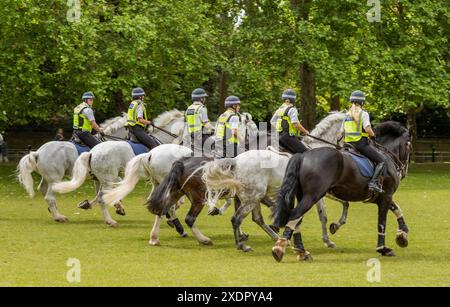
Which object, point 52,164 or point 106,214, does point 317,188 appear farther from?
point 52,164

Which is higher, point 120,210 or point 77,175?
point 77,175

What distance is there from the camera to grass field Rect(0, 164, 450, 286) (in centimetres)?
1266

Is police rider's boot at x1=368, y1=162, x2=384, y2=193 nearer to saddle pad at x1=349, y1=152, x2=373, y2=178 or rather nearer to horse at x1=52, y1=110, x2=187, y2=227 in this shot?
saddle pad at x1=349, y1=152, x2=373, y2=178

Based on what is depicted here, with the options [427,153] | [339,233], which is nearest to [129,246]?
[339,233]

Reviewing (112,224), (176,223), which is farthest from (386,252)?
(112,224)

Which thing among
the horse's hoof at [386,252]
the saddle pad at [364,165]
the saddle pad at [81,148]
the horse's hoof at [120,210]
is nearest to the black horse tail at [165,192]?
the saddle pad at [364,165]

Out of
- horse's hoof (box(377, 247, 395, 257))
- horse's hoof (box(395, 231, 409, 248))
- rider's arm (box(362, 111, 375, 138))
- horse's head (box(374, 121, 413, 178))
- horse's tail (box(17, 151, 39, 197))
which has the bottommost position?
horse's hoof (box(377, 247, 395, 257))

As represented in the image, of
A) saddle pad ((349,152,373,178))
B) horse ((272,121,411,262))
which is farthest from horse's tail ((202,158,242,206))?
saddle pad ((349,152,373,178))

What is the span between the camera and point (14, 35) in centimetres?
3347

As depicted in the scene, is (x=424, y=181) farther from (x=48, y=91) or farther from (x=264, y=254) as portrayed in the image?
(x=264, y=254)

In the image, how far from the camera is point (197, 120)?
61.7ft

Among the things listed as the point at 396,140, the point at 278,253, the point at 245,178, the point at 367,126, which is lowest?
the point at 278,253

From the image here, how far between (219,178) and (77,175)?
5128 millimetres

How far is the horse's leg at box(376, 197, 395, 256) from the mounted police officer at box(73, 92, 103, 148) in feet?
26.4
